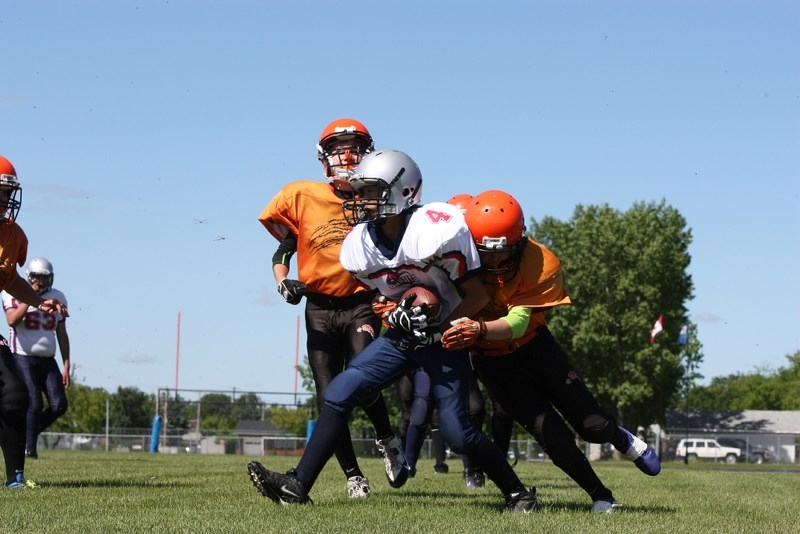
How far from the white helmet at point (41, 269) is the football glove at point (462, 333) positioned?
8111mm

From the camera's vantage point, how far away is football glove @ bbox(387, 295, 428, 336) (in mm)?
6016

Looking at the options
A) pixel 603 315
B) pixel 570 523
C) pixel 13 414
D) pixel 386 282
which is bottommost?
pixel 570 523

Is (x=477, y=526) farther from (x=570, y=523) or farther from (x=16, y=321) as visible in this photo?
(x=16, y=321)

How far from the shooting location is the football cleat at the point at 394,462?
275 inches

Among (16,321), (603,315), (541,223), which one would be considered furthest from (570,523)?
(541,223)

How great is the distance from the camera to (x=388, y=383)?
641 cm

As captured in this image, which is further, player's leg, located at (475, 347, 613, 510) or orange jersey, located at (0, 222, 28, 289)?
orange jersey, located at (0, 222, 28, 289)

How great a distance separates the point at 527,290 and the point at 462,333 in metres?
0.59

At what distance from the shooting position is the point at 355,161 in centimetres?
766

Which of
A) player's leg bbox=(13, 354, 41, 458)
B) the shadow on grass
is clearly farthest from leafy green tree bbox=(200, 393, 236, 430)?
the shadow on grass

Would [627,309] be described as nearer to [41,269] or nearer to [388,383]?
[41,269]

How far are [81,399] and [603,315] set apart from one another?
55547 mm

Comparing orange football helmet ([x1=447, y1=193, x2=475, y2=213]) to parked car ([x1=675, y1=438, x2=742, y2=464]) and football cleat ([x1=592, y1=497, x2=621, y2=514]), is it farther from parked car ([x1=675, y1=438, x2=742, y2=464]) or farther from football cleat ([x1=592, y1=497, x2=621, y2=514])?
parked car ([x1=675, y1=438, x2=742, y2=464])

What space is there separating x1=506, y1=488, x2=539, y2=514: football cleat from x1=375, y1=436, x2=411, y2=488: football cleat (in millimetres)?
807
